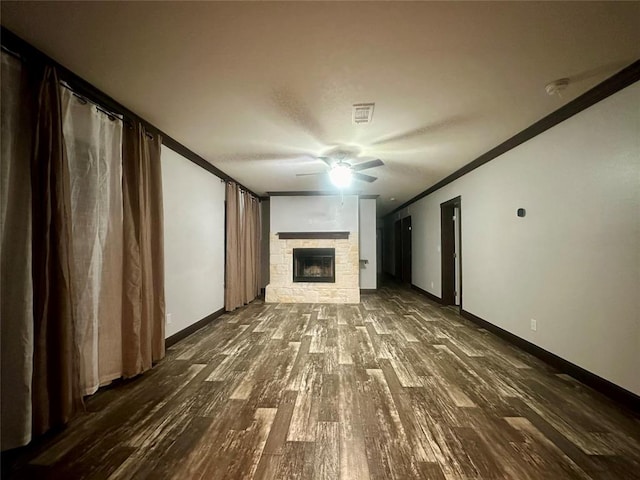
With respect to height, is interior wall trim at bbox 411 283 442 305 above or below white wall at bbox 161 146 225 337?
below

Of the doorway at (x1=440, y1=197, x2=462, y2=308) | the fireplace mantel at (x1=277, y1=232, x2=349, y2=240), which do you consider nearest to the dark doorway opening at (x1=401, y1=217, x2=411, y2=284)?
the doorway at (x1=440, y1=197, x2=462, y2=308)

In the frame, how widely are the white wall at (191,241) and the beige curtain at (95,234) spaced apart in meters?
0.85

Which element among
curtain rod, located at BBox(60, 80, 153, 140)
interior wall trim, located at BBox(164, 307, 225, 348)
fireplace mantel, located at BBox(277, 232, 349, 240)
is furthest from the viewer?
fireplace mantel, located at BBox(277, 232, 349, 240)

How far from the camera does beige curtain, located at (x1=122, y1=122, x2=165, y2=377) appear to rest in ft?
7.91

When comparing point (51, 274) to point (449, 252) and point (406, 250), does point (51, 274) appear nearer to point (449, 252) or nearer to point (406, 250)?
point (449, 252)

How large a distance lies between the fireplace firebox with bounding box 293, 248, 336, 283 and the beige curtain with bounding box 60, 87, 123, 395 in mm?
4014

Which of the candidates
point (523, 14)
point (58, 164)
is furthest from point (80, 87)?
point (523, 14)

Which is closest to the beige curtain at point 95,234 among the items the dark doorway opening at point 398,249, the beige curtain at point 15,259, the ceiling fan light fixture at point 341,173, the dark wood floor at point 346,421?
the beige curtain at point 15,259

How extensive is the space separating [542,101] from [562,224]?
1.14 m

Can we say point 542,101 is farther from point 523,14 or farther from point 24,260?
point 24,260

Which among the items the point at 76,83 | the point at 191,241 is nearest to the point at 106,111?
the point at 76,83

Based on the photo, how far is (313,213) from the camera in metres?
6.26

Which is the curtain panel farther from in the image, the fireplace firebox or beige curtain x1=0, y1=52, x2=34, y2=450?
the fireplace firebox

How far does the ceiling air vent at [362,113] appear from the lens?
2.37 m
